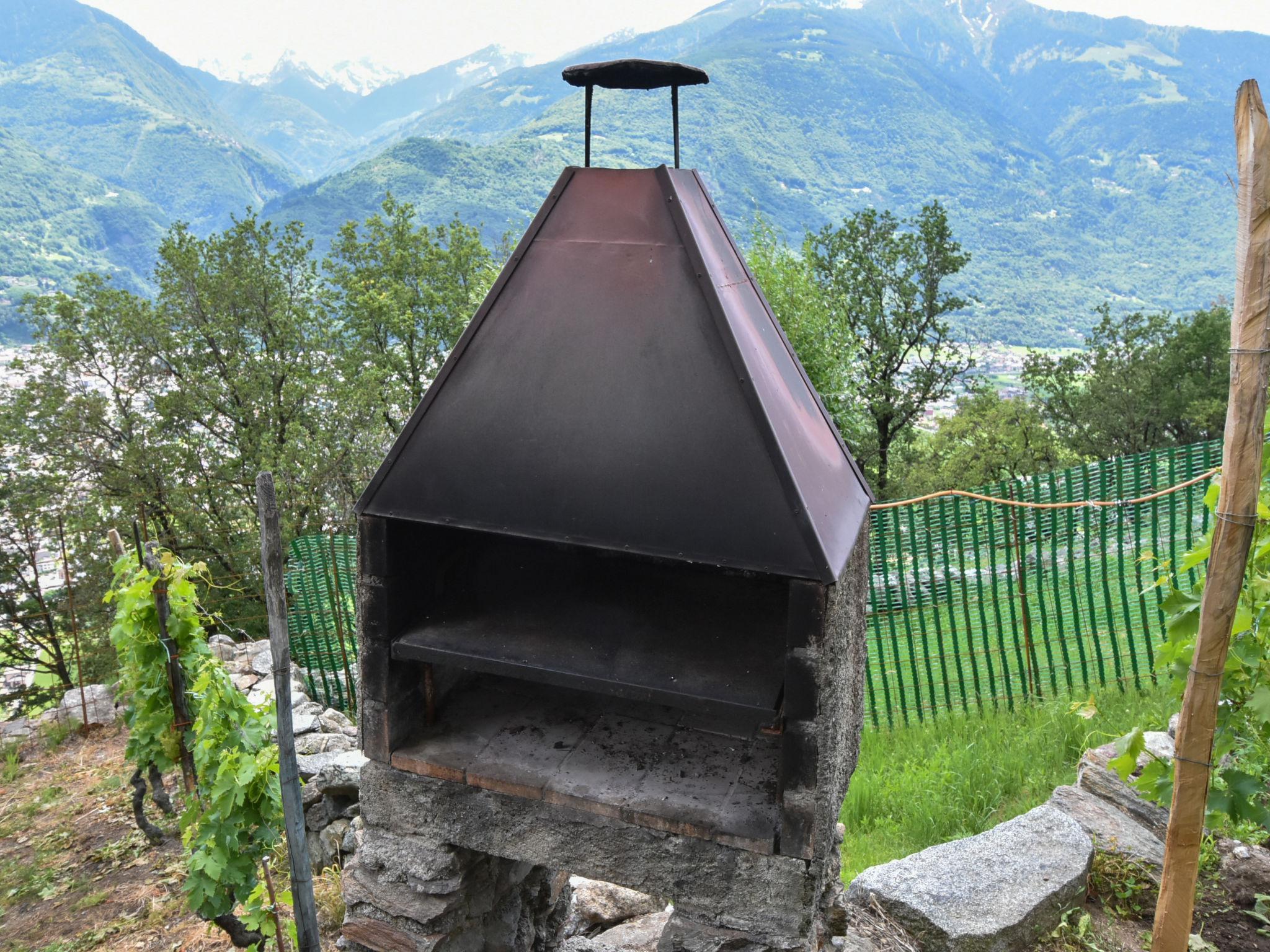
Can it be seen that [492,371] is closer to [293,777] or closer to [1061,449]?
[293,777]

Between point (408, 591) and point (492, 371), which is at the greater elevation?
point (492, 371)

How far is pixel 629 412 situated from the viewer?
8.49ft

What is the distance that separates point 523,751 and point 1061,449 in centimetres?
2143

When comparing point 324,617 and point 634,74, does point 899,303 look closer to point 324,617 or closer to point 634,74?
point 324,617

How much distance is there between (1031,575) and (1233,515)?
13.6 feet

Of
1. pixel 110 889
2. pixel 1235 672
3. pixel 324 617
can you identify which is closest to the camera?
pixel 1235 672

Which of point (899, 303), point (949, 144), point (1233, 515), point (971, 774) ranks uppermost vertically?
point (949, 144)

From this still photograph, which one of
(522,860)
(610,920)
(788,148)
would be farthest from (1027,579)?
(788,148)

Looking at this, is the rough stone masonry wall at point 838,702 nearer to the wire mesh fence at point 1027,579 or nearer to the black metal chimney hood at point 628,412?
the black metal chimney hood at point 628,412

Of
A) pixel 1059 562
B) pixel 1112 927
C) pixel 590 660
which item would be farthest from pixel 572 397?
pixel 1059 562

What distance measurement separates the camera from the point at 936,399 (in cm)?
2272

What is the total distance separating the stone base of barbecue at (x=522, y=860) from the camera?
270cm

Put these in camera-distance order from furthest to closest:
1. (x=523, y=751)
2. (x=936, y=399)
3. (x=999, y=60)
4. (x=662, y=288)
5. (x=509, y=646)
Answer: (x=999, y=60) → (x=936, y=399) → (x=523, y=751) → (x=509, y=646) → (x=662, y=288)

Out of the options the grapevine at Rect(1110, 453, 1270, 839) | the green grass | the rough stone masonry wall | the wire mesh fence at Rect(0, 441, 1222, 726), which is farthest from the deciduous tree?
the rough stone masonry wall
